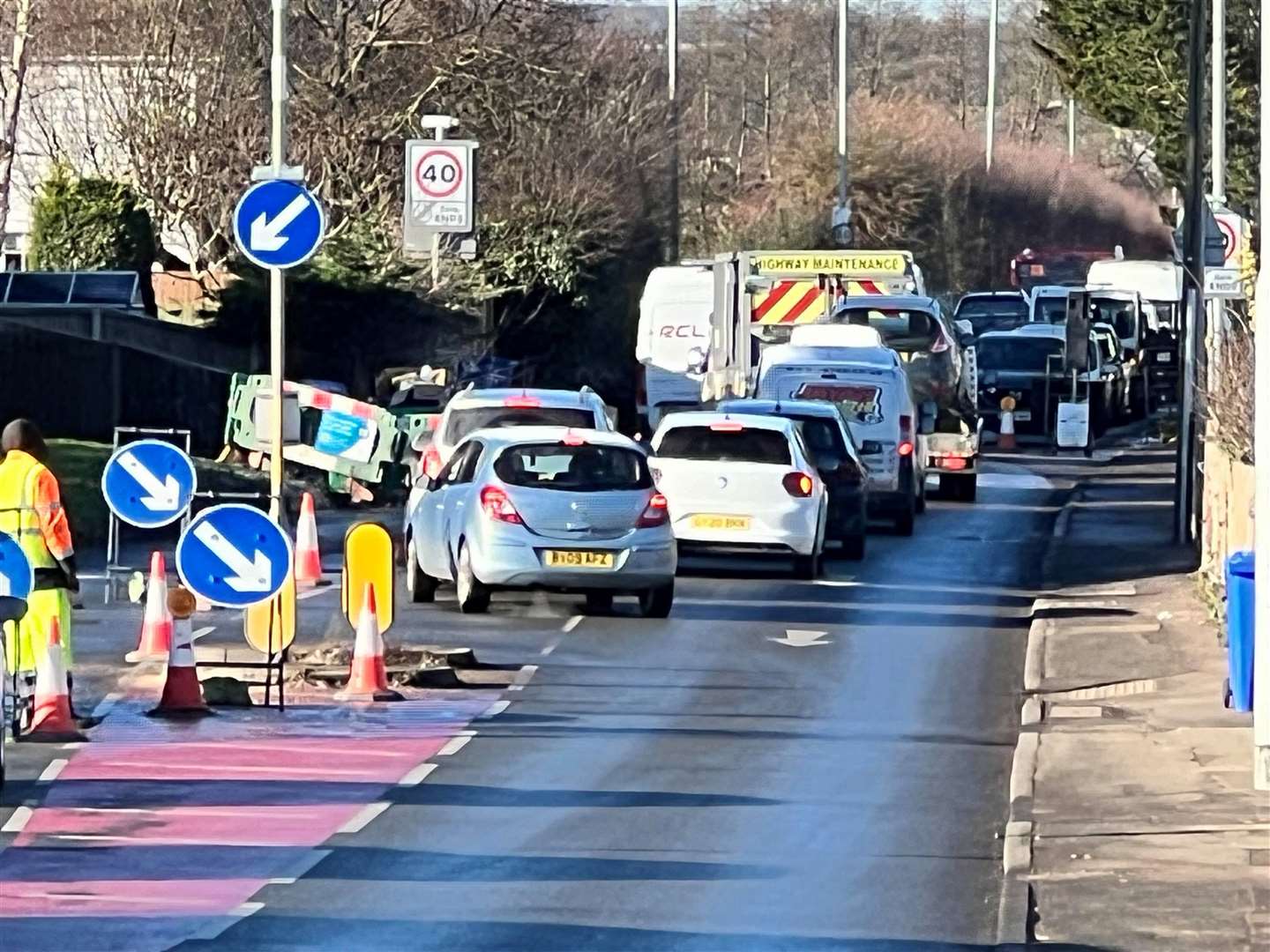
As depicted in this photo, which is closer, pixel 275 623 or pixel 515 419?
pixel 275 623

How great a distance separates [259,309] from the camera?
3966 centimetres

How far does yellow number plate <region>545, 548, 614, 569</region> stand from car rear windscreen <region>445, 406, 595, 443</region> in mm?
3864

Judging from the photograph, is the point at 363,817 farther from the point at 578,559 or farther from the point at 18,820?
the point at 578,559

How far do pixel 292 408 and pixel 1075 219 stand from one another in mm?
65300

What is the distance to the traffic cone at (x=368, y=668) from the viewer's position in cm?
1645

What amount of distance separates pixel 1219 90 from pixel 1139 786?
2158 cm

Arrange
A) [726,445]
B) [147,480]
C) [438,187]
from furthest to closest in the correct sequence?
[438,187]
[726,445]
[147,480]

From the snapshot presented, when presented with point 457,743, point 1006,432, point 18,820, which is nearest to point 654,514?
point 457,743

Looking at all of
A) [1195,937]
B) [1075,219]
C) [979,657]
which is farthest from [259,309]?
[1075,219]

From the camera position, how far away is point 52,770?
13.8 metres

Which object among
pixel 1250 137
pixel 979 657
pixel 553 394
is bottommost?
pixel 979 657

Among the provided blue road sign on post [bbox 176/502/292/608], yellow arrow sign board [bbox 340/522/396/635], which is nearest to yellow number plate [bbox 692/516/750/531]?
yellow arrow sign board [bbox 340/522/396/635]

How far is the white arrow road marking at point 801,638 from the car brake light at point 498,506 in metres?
2.10

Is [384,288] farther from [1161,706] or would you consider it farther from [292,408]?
[1161,706]
